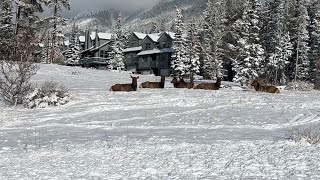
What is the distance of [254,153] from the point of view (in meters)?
8.23

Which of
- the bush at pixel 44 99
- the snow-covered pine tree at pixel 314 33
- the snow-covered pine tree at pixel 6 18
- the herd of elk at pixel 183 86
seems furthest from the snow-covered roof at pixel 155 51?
the bush at pixel 44 99

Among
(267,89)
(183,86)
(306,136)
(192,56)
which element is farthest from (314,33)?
(306,136)

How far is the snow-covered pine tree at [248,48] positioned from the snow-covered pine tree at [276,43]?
1237 centimetres

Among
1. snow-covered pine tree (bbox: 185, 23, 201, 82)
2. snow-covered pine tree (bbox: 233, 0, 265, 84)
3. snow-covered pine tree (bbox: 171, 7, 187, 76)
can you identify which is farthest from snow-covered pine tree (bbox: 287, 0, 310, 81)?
snow-covered pine tree (bbox: 171, 7, 187, 76)

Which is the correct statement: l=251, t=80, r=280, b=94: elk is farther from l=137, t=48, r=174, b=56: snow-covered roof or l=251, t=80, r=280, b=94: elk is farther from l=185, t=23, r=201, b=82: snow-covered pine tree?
l=137, t=48, r=174, b=56: snow-covered roof

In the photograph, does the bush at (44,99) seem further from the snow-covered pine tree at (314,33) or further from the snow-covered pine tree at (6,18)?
the snow-covered pine tree at (314,33)

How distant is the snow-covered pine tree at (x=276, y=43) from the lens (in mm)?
60031

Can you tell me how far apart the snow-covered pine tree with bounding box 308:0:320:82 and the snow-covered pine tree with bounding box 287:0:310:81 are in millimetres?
856

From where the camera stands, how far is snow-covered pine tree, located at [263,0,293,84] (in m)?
60.0

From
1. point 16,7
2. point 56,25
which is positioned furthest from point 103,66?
point 16,7

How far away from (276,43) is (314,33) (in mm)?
6414

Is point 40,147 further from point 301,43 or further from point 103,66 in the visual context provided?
point 103,66

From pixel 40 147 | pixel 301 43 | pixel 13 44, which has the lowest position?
pixel 40 147

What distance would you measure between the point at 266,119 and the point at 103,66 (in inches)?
3133
